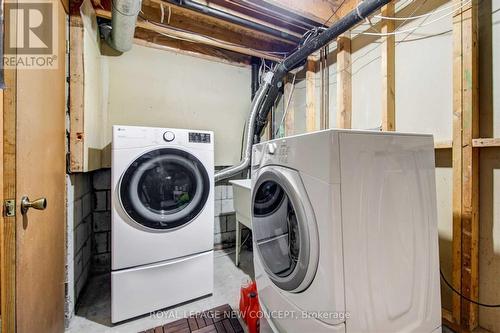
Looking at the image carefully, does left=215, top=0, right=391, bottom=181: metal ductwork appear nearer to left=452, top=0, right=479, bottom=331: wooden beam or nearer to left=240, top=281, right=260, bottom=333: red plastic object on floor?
left=452, top=0, right=479, bottom=331: wooden beam

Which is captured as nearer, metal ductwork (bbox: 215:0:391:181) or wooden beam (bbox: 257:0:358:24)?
wooden beam (bbox: 257:0:358:24)

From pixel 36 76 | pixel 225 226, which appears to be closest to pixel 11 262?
pixel 36 76

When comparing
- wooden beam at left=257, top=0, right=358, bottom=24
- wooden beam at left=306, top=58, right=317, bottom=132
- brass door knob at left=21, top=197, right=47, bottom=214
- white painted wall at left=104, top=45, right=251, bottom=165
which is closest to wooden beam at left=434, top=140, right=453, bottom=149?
wooden beam at left=306, top=58, right=317, bottom=132

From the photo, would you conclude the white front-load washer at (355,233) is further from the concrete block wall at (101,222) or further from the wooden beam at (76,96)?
the concrete block wall at (101,222)

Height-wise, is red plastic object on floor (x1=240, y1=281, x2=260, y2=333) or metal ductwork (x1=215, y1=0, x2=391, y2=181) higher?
metal ductwork (x1=215, y1=0, x2=391, y2=181)

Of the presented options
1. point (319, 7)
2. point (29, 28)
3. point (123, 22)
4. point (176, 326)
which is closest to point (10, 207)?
point (29, 28)

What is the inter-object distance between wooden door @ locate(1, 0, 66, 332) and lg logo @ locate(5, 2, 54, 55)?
55 mm

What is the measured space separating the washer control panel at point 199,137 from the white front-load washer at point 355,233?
78 centimetres

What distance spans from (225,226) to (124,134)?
1.62 meters

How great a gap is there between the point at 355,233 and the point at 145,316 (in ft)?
5.11

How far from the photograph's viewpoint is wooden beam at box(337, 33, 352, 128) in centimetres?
200

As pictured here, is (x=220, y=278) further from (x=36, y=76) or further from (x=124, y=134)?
(x=36, y=76)

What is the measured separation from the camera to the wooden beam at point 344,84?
2004 mm

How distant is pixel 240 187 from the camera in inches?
83.6
